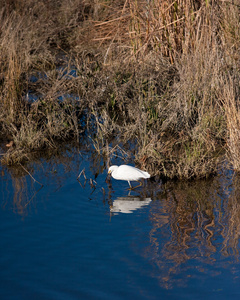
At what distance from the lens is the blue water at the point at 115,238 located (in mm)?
3156

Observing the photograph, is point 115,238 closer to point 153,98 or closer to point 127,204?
point 127,204

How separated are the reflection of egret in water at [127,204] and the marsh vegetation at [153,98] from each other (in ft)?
1.62

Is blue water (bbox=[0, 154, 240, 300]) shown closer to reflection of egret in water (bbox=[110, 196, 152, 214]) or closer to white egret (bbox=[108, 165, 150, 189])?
reflection of egret in water (bbox=[110, 196, 152, 214])

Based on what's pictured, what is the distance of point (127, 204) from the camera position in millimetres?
4328

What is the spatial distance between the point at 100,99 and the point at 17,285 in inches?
148

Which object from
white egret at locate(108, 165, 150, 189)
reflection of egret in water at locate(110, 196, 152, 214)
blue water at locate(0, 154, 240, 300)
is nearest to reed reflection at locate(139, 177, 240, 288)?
blue water at locate(0, 154, 240, 300)

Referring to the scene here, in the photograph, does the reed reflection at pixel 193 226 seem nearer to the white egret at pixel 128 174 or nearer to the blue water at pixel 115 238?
the blue water at pixel 115 238

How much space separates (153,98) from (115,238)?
2.79 m

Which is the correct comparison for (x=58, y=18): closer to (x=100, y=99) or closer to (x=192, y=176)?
(x=100, y=99)

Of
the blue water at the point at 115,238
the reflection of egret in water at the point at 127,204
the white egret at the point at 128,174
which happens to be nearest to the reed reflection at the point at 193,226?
the blue water at the point at 115,238

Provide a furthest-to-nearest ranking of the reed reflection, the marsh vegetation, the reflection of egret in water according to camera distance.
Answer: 1. the marsh vegetation
2. the reflection of egret in water
3. the reed reflection

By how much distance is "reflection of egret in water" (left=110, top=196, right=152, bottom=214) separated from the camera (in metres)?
4.20

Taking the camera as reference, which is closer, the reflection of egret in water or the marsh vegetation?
the reflection of egret in water

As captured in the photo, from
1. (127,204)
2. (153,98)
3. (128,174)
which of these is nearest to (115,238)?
(127,204)
